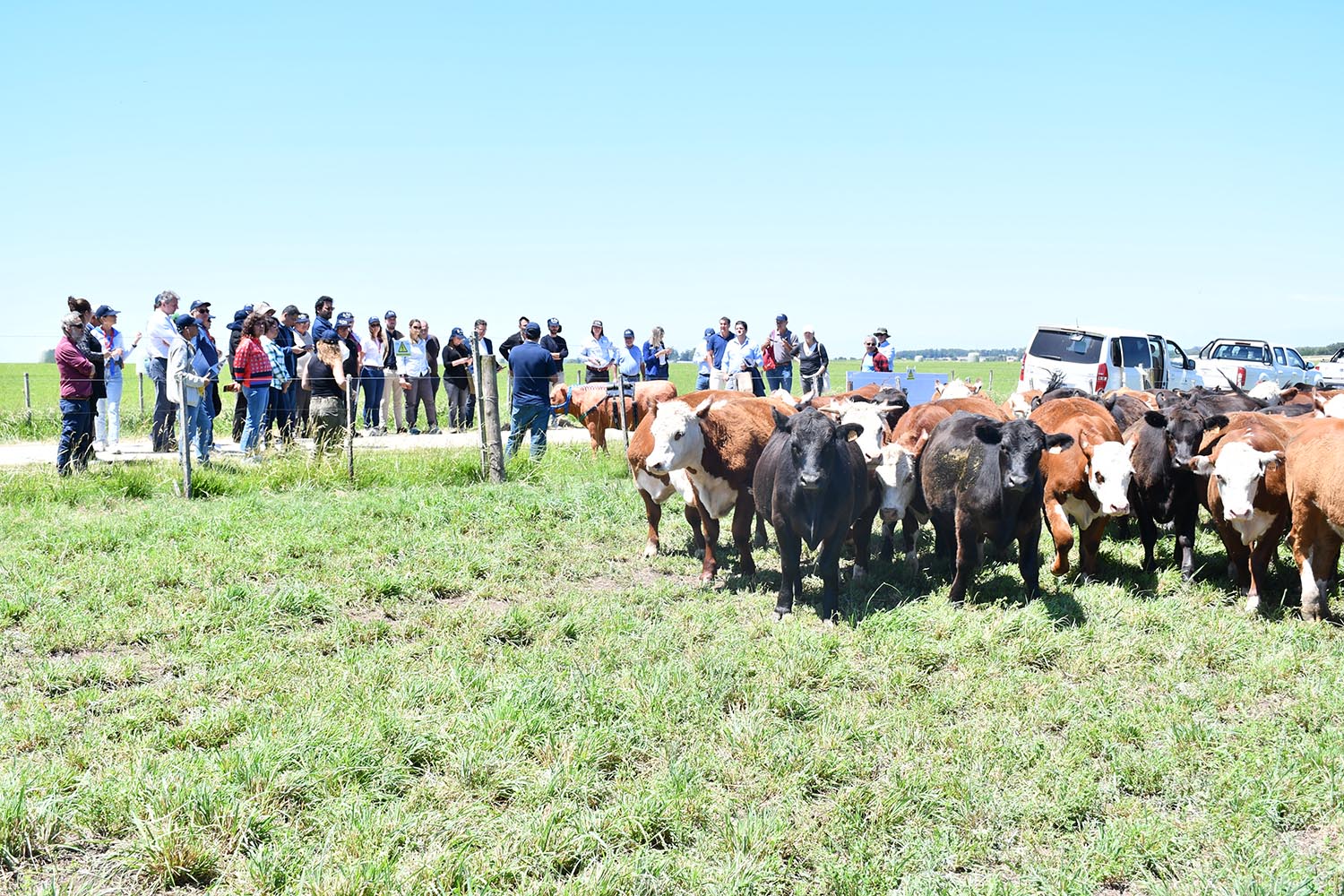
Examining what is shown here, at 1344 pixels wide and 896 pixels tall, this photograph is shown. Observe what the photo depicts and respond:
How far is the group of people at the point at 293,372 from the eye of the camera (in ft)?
38.8

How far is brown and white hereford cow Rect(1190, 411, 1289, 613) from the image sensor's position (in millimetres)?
7094

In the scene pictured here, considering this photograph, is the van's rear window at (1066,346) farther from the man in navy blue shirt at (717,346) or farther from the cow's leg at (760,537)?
the cow's leg at (760,537)

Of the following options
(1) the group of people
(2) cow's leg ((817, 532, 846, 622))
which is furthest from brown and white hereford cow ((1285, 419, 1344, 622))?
(1) the group of people

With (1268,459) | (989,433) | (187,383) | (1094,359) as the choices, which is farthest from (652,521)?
(1094,359)

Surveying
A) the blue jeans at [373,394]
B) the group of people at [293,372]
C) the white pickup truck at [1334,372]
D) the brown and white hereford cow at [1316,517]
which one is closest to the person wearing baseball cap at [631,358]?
the group of people at [293,372]

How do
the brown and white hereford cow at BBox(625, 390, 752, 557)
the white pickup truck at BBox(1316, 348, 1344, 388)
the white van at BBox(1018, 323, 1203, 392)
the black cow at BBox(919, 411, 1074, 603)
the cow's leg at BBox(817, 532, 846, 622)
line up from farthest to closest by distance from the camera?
the white pickup truck at BBox(1316, 348, 1344, 388) < the white van at BBox(1018, 323, 1203, 392) < the brown and white hereford cow at BBox(625, 390, 752, 557) < the black cow at BBox(919, 411, 1074, 603) < the cow's leg at BBox(817, 532, 846, 622)

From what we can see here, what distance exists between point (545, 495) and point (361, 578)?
359 centimetres

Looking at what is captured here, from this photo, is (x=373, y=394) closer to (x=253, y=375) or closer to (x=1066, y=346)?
(x=253, y=375)

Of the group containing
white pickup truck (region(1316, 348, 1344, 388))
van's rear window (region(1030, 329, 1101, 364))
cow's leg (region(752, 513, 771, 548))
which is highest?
van's rear window (region(1030, 329, 1101, 364))

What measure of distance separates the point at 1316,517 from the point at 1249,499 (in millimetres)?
439

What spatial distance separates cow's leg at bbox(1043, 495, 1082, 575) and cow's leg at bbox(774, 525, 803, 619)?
224 cm

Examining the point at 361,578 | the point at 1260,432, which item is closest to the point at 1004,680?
the point at 1260,432

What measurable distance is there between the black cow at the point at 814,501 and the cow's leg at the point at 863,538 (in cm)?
72

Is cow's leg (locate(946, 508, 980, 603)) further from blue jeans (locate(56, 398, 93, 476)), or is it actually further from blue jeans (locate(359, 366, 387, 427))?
blue jeans (locate(359, 366, 387, 427))
